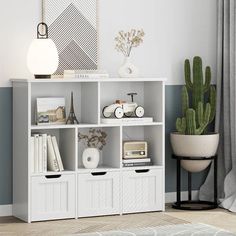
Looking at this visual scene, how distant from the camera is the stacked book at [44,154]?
5.22 meters

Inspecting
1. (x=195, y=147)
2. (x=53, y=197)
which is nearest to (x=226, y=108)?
(x=195, y=147)

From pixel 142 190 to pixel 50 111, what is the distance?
0.95m

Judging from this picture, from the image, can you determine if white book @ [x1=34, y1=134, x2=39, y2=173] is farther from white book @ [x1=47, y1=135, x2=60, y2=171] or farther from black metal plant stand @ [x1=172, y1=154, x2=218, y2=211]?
black metal plant stand @ [x1=172, y1=154, x2=218, y2=211]

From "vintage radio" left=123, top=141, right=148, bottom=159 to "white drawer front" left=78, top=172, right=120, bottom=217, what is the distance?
196mm

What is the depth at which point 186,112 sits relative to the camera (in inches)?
224

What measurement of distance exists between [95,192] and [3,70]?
113 cm

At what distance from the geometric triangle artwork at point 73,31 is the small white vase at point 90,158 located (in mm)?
637

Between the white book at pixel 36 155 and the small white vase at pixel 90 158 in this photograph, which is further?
the small white vase at pixel 90 158

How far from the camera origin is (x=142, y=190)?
561cm

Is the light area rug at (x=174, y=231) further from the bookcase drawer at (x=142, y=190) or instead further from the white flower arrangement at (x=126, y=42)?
the white flower arrangement at (x=126, y=42)

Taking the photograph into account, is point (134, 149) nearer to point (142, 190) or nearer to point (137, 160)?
point (137, 160)

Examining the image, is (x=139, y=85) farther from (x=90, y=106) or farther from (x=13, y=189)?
(x=13, y=189)

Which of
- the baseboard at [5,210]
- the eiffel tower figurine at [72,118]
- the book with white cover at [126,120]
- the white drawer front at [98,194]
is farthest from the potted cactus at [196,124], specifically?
the baseboard at [5,210]

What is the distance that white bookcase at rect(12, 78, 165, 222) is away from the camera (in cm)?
524
